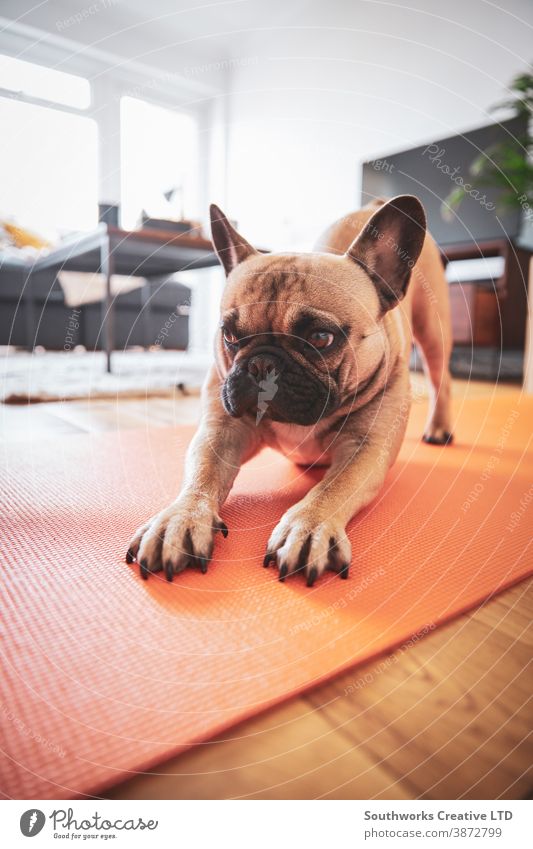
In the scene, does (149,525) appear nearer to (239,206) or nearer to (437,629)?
(437,629)

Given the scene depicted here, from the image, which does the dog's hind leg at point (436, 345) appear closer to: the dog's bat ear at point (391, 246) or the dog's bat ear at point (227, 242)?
the dog's bat ear at point (391, 246)

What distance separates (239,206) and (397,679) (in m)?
10.5

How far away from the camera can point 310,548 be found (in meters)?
1.13

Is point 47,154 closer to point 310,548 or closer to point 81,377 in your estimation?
point 81,377

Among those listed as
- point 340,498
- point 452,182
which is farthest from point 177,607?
point 452,182

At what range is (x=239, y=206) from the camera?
10.3 metres

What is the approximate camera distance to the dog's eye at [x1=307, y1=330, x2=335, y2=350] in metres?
1.44

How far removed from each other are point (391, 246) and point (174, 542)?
1.03 metres

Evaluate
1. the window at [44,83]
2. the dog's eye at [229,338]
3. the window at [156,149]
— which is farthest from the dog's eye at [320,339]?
the window at [44,83]

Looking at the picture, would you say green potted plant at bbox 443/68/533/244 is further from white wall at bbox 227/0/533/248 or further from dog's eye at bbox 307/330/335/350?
dog's eye at bbox 307/330/335/350

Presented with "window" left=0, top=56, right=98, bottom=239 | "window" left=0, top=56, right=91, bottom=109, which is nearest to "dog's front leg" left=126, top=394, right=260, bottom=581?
"window" left=0, top=56, right=98, bottom=239

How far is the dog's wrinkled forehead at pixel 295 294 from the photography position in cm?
145

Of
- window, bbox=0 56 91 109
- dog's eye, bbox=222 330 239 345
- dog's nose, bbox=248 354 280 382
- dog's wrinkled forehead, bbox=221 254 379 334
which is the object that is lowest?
dog's nose, bbox=248 354 280 382

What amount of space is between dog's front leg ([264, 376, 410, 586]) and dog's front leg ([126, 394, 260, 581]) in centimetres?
15
